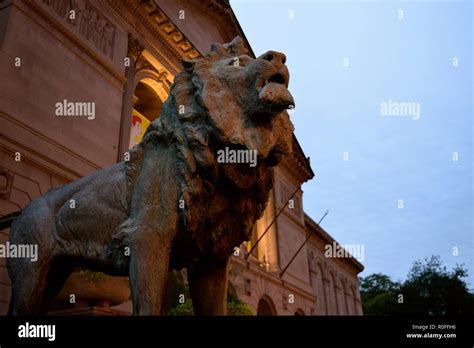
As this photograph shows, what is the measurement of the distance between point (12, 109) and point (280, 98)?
7.67 m

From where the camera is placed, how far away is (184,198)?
234cm

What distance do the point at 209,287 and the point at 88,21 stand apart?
11087 millimetres

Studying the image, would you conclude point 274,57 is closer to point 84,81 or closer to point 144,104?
point 84,81

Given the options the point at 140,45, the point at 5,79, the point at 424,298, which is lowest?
the point at 424,298

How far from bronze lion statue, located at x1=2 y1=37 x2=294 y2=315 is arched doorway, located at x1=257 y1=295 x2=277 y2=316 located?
18.6m

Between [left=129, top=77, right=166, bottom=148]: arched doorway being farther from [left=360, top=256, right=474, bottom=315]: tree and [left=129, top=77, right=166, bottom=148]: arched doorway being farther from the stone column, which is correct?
[left=360, top=256, right=474, bottom=315]: tree

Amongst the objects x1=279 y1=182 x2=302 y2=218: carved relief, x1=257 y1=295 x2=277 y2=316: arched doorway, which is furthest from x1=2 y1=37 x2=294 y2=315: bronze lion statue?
x1=279 y1=182 x2=302 y2=218: carved relief

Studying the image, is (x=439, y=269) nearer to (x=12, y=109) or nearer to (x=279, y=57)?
→ (x=12, y=109)

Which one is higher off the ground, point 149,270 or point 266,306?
point 149,270

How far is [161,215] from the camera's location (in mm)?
2379

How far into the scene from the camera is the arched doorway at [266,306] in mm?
20531

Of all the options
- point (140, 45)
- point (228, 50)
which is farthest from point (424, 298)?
point (228, 50)

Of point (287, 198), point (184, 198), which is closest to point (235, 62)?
point (184, 198)

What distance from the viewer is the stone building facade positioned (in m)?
8.32
